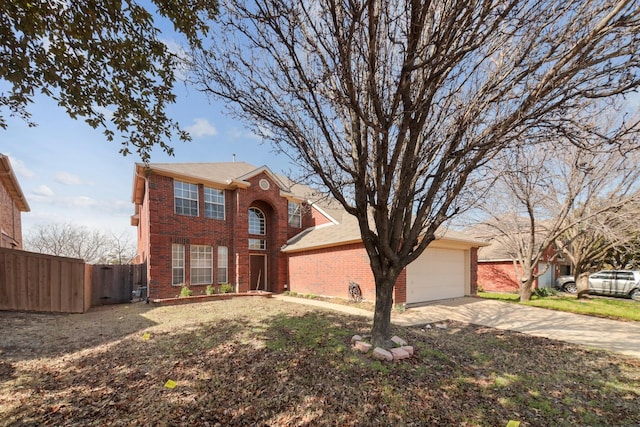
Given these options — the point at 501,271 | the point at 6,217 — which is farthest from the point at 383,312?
the point at 501,271

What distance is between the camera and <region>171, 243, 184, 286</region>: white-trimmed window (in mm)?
12344

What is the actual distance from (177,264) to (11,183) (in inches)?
315

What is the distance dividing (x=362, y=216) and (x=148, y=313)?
827cm

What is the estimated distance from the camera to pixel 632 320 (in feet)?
28.8

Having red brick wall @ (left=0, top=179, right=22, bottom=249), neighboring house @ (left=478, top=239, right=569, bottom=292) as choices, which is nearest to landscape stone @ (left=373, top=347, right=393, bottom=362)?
red brick wall @ (left=0, top=179, right=22, bottom=249)

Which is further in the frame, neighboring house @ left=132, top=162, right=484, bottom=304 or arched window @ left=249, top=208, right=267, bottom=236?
arched window @ left=249, top=208, right=267, bottom=236

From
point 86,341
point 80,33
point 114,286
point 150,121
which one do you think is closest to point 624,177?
point 150,121

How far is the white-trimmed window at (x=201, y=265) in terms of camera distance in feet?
42.7

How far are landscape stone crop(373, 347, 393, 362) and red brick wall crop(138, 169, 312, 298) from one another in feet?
17.9

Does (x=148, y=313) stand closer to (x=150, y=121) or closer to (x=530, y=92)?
(x=150, y=121)

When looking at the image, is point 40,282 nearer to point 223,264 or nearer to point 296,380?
point 223,264

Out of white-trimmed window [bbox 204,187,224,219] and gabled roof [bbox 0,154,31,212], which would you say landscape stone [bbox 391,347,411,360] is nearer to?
white-trimmed window [bbox 204,187,224,219]

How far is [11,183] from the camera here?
1223cm


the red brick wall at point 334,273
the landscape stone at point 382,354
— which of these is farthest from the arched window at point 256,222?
the landscape stone at point 382,354
